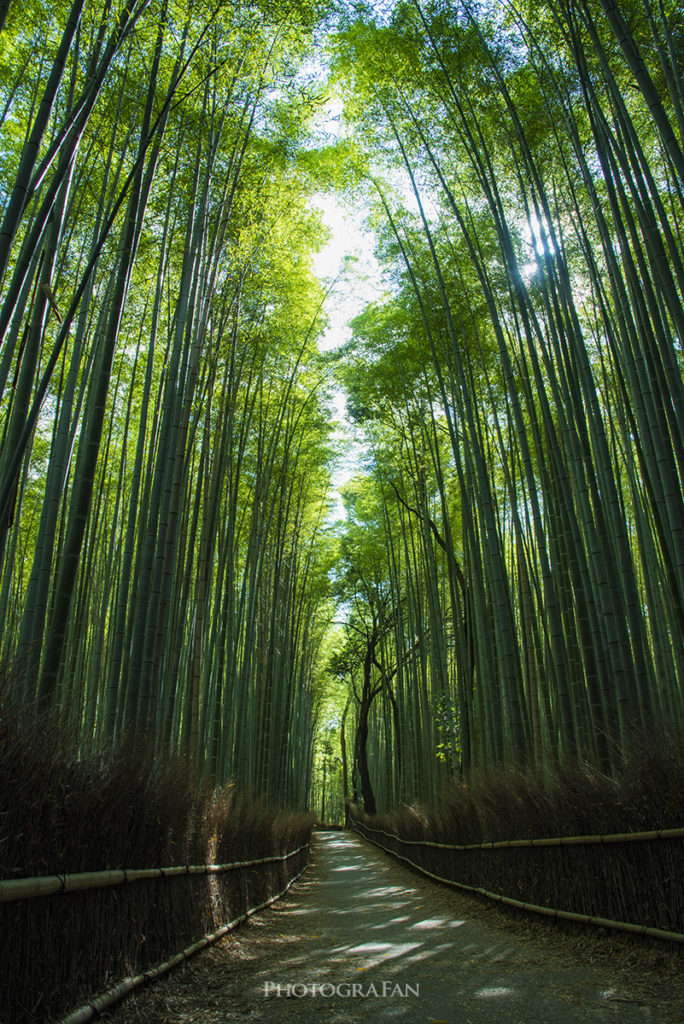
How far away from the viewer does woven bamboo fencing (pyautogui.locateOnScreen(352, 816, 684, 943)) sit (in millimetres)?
Result: 2289

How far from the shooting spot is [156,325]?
4.59 meters

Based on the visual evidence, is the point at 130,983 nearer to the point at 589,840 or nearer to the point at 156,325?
the point at 589,840

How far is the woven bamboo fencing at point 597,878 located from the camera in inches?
90.1

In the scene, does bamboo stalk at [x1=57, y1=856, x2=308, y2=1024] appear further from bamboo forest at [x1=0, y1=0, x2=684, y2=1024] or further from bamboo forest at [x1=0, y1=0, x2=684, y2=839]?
bamboo forest at [x1=0, y1=0, x2=684, y2=839]

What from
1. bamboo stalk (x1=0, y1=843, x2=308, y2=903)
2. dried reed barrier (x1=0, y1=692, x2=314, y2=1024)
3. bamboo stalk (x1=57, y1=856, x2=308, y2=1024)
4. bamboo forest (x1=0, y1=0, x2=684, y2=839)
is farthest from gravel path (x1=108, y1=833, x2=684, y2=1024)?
bamboo forest (x1=0, y1=0, x2=684, y2=839)

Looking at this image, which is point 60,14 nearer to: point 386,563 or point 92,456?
point 92,456

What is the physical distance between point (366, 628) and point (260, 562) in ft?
28.2

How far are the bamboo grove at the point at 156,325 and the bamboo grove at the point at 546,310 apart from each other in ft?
3.10

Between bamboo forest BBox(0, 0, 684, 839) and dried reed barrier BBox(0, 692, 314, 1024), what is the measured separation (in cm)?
19

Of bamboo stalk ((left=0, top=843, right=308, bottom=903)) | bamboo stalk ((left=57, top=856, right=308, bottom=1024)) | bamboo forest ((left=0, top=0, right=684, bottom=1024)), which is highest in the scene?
bamboo forest ((left=0, top=0, right=684, bottom=1024))

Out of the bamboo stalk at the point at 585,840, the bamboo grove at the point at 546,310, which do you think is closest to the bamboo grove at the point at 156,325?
the bamboo grove at the point at 546,310

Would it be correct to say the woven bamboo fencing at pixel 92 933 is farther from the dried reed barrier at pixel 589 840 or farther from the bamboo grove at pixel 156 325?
the dried reed barrier at pixel 589 840

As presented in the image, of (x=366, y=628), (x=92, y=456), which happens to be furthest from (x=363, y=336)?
(x=366, y=628)

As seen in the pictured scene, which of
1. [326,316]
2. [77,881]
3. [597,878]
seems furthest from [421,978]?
[326,316]
